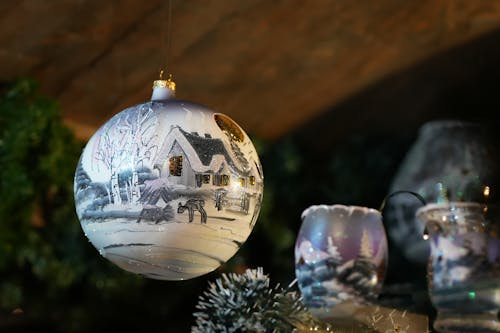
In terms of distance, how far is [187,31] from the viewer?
10.6ft

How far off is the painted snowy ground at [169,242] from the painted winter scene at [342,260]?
17.3 inches

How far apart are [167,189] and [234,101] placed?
2.23 m

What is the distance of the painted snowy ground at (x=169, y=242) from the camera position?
66.8 inches

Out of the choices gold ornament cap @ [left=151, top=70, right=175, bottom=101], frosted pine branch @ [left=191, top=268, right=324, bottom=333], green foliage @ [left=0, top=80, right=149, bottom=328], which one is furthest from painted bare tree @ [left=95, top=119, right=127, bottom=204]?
green foliage @ [left=0, top=80, right=149, bottom=328]

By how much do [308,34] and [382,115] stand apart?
1.02 m

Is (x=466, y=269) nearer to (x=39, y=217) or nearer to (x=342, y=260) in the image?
(x=342, y=260)

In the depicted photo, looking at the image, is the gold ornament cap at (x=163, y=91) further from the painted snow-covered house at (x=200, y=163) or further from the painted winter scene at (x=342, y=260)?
the painted winter scene at (x=342, y=260)

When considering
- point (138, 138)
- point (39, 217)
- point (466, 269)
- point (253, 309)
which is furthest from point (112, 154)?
point (39, 217)

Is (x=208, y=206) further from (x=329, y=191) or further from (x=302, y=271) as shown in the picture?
(x=329, y=191)

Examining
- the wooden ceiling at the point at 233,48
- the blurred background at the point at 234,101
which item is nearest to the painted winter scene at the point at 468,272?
the blurred background at the point at 234,101

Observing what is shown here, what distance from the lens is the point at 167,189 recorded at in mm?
1675

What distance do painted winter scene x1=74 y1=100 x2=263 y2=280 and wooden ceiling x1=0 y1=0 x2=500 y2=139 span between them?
1291 mm

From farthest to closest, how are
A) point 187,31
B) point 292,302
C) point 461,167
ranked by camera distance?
point 461,167 → point 187,31 → point 292,302

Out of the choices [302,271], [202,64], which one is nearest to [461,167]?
[202,64]
